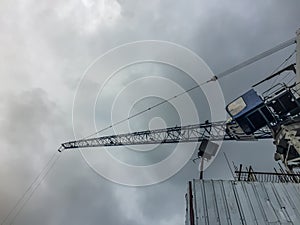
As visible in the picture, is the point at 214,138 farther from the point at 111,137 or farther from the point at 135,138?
the point at 111,137

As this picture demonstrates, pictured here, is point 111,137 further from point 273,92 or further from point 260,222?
point 260,222

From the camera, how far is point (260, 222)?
11227 mm

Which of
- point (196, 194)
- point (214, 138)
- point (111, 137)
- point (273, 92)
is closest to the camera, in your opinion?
point (196, 194)

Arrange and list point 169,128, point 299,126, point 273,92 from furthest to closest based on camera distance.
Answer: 1. point 169,128
2. point 273,92
3. point 299,126

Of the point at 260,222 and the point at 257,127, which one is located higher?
the point at 257,127

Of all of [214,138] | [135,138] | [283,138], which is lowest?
[283,138]

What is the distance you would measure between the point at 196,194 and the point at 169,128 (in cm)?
3167

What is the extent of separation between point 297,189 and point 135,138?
3538cm

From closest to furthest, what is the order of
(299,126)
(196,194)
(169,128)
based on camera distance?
(196,194)
(299,126)
(169,128)

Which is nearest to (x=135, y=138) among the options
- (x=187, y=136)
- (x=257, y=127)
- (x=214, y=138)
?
(x=187, y=136)

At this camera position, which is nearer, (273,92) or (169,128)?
(273,92)

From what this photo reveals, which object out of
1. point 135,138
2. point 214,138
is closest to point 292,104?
point 214,138

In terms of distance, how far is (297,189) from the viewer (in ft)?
43.8

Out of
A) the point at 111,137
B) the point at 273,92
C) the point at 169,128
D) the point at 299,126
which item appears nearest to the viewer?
the point at 299,126
